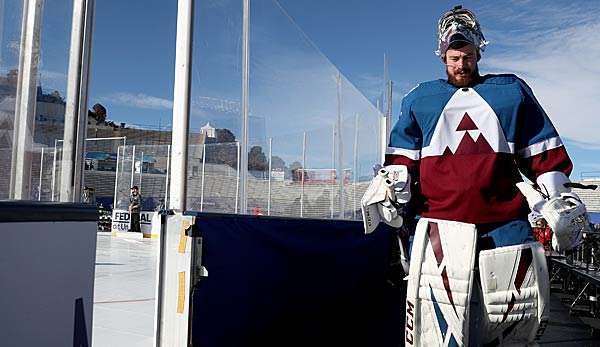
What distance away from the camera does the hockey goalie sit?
5.67 feet

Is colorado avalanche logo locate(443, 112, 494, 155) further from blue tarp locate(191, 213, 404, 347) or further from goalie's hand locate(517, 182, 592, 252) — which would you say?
blue tarp locate(191, 213, 404, 347)

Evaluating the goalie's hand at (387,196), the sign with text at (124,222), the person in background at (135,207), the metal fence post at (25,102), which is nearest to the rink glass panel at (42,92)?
the metal fence post at (25,102)

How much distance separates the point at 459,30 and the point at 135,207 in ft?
46.5

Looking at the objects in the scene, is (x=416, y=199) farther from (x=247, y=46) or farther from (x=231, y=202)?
(x=247, y=46)

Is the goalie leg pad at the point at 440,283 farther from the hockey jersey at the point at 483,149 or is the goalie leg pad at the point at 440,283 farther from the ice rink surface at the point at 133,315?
the ice rink surface at the point at 133,315

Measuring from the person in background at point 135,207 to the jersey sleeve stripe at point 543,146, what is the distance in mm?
13602

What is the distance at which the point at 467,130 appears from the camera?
186 centimetres

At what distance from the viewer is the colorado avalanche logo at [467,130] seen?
182 centimetres

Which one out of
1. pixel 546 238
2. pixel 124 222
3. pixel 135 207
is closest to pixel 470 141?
pixel 546 238

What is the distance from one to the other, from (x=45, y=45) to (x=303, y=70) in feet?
6.67

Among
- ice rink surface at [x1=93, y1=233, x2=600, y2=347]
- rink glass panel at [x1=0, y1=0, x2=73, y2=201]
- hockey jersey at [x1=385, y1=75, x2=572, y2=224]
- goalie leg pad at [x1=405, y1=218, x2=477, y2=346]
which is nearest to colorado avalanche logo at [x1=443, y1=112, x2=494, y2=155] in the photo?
hockey jersey at [x1=385, y1=75, x2=572, y2=224]

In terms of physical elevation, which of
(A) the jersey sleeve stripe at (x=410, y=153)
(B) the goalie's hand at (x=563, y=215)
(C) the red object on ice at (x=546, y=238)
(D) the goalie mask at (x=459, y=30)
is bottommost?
(C) the red object on ice at (x=546, y=238)

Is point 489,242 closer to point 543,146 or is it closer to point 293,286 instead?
point 543,146

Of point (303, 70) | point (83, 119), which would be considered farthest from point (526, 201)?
point (303, 70)
